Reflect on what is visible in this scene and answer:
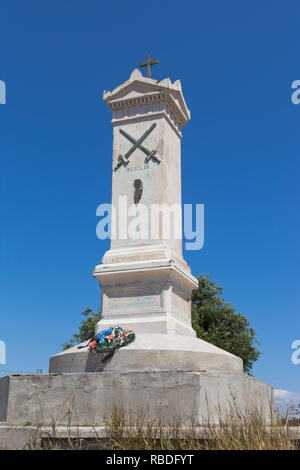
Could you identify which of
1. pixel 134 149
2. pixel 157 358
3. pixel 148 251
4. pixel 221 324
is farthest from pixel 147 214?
pixel 221 324

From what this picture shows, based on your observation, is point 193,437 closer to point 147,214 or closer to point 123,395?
point 123,395

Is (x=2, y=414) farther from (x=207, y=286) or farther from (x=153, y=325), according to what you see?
(x=207, y=286)

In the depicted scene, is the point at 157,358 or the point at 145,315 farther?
the point at 145,315

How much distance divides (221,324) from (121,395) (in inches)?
724

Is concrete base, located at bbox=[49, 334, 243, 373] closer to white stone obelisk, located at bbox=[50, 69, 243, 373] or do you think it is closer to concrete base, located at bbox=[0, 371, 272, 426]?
white stone obelisk, located at bbox=[50, 69, 243, 373]

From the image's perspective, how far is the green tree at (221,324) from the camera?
25844mm

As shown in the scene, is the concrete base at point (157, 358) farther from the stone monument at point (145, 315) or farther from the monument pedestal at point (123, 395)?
the monument pedestal at point (123, 395)

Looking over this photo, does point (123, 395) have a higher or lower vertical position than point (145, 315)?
lower

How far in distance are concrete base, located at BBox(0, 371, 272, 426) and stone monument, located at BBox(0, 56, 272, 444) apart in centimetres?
2

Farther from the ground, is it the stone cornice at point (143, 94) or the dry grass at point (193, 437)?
the stone cornice at point (143, 94)

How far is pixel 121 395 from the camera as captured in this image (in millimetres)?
8883

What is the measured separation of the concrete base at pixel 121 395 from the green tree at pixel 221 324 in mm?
16119

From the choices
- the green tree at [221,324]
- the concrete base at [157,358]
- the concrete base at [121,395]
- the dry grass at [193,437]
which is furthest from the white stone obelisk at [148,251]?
the green tree at [221,324]

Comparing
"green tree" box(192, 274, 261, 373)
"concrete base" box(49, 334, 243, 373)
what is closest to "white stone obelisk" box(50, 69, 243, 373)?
"concrete base" box(49, 334, 243, 373)
